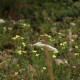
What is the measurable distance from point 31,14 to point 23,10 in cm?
44

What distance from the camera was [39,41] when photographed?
4.52 m

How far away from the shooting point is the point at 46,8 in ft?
21.9

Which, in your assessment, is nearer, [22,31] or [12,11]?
[22,31]

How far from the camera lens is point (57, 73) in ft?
10.7

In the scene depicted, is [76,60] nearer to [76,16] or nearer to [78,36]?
[78,36]

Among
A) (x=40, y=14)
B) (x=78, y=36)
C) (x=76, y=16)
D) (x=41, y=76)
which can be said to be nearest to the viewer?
(x=41, y=76)

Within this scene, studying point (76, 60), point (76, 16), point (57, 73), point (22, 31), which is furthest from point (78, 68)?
point (76, 16)

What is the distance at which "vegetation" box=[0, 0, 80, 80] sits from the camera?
3150mm

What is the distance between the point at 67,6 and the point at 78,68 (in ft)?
10.2

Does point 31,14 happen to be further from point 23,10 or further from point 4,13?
point 4,13

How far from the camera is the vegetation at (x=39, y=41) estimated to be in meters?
3.15

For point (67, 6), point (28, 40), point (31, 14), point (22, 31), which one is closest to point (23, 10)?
point (31, 14)

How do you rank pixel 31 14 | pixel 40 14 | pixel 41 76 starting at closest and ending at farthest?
pixel 41 76 < pixel 40 14 < pixel 31 14

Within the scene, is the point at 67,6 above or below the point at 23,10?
above
